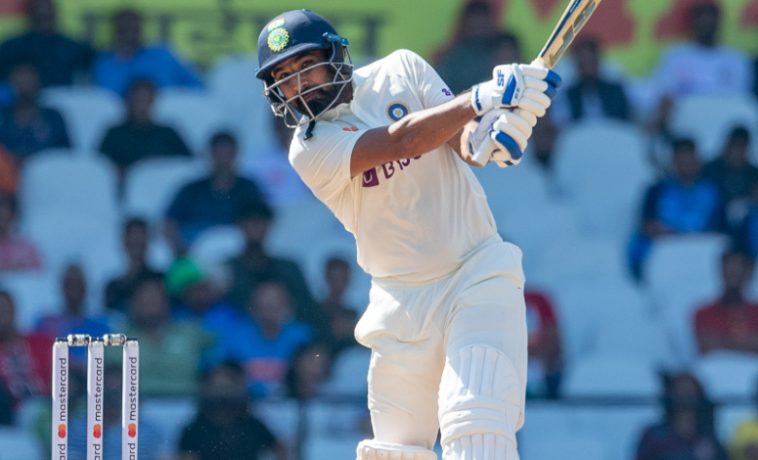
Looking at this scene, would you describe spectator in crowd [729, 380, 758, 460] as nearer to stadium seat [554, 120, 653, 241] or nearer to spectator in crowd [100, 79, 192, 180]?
stadium seat [554, 120, 653, 241]

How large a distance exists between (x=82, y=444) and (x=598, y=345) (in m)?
2.87

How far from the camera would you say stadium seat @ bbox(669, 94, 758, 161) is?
29.9ft

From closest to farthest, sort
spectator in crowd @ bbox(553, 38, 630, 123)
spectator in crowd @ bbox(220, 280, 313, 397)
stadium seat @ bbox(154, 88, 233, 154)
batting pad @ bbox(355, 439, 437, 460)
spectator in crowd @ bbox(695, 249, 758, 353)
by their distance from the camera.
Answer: batting pad @ bbox(355, 439, 437, 460) → spectator in crowd @ bbox(220, 280, 313, 397) → spectator in crowd @ bbox(695, 249, 758, 353) → stadium seat @ bbox(154, 88, 233, 154) → spectator in crowd @ bbox(553, 38, 630, 123)

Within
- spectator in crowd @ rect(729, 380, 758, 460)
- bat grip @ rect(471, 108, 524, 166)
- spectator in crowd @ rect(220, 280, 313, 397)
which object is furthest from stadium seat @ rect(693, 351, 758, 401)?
bat grip @ rect(471, 108, 524, 166)

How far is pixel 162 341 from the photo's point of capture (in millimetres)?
7629

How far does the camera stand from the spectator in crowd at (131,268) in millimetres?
7844

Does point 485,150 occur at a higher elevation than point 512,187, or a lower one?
lower

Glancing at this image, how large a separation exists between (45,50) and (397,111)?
4.68 metres

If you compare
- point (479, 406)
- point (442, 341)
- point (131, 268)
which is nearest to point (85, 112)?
point (131, 268)

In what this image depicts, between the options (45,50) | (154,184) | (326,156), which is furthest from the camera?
(45,50)

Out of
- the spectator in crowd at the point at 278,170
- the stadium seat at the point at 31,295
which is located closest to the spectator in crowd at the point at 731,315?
the spectator in crowd at the point at 278,170

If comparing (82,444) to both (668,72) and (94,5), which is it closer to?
(94,5)

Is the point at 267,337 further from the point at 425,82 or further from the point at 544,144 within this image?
the point at 425,82

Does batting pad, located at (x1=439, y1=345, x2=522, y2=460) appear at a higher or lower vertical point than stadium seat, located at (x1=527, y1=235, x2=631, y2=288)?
lower
